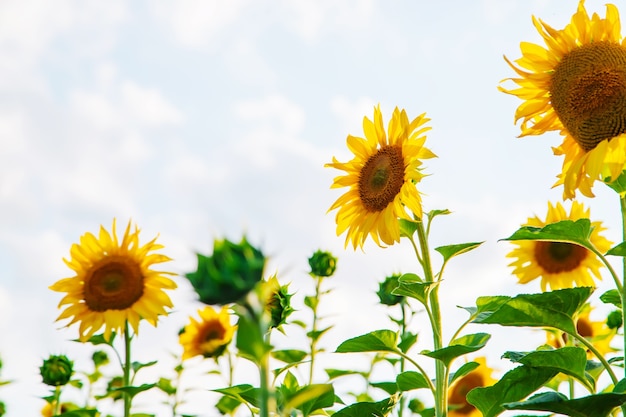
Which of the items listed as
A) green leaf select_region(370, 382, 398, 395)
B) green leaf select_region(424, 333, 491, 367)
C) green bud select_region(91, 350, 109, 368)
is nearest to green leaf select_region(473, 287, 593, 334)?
green leaf select_region(424, 333, 491, 367)

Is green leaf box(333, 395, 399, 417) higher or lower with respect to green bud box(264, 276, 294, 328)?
lower

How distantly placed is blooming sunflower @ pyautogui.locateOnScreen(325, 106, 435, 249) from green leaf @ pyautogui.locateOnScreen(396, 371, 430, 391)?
0.51 m

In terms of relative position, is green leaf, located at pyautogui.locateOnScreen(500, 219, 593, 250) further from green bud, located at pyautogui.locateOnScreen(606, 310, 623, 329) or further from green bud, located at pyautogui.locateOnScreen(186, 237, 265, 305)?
green bud, located at pyautogui.locateOnScreen(606, 310, 623, 329)

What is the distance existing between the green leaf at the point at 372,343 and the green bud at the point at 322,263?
140 cm

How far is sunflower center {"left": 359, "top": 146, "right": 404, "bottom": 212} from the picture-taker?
2996 mm

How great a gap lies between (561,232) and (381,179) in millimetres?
909

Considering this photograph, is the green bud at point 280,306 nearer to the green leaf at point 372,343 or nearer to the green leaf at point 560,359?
the green leaf at point 372,343

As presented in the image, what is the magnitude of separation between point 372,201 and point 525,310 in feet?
3.11

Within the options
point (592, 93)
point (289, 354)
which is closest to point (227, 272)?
point (592, 93)

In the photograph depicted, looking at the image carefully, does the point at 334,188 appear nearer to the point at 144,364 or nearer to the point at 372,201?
the point at 372,201

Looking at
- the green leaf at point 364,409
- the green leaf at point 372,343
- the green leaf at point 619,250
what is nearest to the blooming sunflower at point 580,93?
the green leaf at point 619,250

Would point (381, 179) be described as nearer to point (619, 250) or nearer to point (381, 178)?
point (381, 178)

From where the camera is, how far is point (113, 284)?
14.0 ft

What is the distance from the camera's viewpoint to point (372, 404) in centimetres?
245
